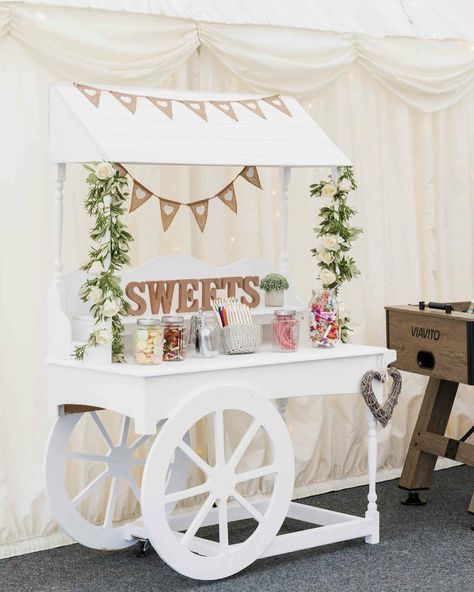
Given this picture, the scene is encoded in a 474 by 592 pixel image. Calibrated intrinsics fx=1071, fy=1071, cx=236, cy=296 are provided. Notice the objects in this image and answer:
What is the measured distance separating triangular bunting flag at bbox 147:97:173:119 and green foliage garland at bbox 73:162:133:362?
39 cm

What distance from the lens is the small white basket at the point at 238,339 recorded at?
3949mm

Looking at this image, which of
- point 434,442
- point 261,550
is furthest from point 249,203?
point 261,550

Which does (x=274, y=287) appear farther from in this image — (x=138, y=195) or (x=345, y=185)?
(x=138, y=195)

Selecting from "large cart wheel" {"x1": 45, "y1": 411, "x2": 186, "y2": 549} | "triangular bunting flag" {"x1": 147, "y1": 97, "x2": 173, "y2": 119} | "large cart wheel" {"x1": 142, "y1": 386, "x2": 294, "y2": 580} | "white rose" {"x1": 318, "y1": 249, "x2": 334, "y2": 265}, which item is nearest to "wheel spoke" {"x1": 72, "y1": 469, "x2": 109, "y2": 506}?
"large cart wheel" {"x1": 45, "y1": 411, "x2": 186, "y2": 549}

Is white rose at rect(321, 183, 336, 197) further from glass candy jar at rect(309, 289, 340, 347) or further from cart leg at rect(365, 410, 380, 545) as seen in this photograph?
cart leg at rect(365, 410, 380, 545)

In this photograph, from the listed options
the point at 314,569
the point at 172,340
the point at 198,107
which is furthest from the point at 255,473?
the point at 198,107

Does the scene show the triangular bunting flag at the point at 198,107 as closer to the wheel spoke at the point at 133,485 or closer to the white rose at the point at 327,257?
the white rose at the point at 327,257

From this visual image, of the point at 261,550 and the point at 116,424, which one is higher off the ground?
the point at 116,424

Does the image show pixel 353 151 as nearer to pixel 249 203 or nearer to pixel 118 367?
pixel 249 203

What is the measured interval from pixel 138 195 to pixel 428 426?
5.92 ft

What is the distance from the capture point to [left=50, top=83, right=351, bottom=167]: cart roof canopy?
365 cm

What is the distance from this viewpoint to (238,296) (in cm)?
430

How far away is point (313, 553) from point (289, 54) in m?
2.21

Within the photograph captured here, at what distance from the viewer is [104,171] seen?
3547mm
